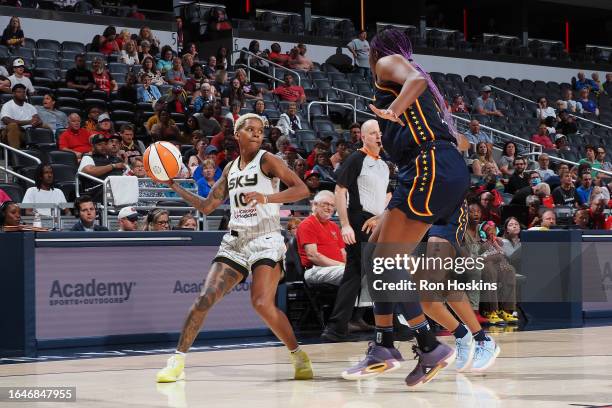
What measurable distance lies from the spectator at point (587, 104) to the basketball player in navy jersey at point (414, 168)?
21800 mm

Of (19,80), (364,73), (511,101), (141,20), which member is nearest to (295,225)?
(19,80)

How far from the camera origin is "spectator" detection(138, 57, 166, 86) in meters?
17.8

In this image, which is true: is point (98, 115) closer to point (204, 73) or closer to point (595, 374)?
point (204, 73)

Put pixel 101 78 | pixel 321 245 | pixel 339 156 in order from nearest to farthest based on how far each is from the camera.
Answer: pixel 321 245
pixel 339 156
pixel 101 78

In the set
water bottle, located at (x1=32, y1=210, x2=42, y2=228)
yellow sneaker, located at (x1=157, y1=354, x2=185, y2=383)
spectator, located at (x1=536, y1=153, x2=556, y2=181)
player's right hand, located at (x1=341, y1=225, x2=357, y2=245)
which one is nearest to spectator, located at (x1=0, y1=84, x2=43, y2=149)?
water bottle, located at (x1=32, y1=210, x2=42, y2=228)

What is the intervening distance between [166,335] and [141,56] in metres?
9.98

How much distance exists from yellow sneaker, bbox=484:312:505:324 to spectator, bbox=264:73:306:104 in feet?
30.0

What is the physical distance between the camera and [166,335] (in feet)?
33.3

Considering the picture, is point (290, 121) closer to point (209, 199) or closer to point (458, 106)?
point (458, 106)

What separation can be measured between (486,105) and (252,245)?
18043 millimetres

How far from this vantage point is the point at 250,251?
7027 millimetres

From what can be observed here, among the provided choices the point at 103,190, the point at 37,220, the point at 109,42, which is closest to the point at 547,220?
the point at 103,190

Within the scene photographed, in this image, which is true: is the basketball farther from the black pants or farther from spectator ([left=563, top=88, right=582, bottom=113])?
spectator ([left=563, top=88, right=582, bottom=113])

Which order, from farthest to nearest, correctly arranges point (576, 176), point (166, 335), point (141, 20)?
point (141, 20), point (576, 176), point (166, 335)
